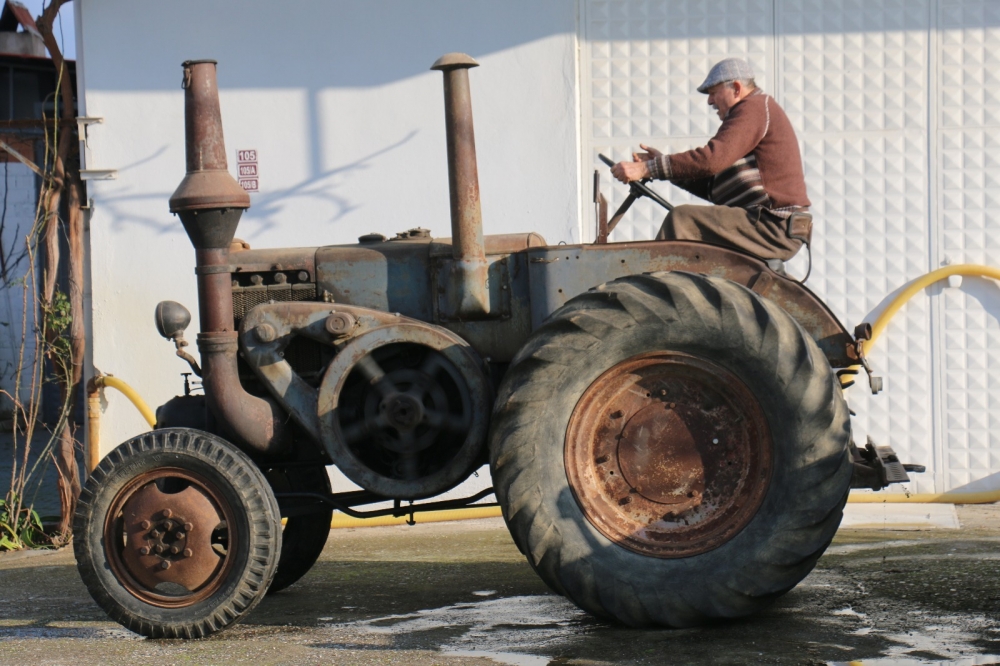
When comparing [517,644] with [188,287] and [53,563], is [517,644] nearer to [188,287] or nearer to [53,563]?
[53,563]

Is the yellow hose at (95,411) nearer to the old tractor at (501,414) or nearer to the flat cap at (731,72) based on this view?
the old tractor at (501,414)

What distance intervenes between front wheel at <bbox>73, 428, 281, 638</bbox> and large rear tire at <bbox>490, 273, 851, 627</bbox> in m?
0.97

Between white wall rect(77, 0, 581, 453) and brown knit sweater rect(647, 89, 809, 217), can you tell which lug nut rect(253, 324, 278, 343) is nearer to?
brown knit sweater rect(647, 89, 809, 217)

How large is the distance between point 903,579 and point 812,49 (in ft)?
13.0

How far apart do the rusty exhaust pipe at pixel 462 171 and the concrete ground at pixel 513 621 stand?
139 cm

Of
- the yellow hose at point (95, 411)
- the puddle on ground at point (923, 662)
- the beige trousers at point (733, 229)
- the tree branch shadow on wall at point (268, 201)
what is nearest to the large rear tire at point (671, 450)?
the puddle on ground at point (923, 662)

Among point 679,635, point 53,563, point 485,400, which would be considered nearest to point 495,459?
point 485,400

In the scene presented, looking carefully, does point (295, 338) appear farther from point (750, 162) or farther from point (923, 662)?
point (923, 662)

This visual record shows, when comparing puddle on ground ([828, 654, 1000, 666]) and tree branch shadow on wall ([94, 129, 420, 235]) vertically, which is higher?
tree branch shadow on wall ([94, 129, 420, 235])

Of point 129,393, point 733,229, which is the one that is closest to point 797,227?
point 733,229

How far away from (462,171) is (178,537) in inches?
69.4

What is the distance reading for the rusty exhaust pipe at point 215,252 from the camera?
5.03m

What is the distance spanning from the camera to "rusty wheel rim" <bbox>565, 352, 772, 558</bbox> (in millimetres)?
4586

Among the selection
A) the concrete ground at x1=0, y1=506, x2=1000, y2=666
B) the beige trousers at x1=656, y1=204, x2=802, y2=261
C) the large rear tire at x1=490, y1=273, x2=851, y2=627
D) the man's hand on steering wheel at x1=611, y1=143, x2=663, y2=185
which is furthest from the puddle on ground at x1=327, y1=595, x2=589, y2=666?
the man's hand on steering wheel at x1=611, y1=143, x2=663, y2=185
